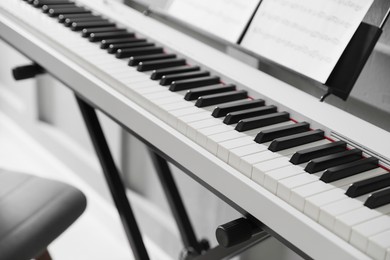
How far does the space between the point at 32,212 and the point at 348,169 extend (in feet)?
2.07

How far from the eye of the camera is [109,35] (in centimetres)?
133

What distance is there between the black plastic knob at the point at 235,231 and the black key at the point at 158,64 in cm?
45

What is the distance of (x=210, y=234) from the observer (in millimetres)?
1802

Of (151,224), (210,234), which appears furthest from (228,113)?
(151,224)

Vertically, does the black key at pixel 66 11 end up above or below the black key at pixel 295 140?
below

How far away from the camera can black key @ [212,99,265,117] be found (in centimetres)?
97

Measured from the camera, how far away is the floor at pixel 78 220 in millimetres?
2035

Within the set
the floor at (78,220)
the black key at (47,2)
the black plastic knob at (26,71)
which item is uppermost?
the black key at (47,2)

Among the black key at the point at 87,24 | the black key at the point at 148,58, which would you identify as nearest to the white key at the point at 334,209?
the black key at the point at 148,58

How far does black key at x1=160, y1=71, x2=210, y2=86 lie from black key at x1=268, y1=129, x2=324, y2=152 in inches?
12.2

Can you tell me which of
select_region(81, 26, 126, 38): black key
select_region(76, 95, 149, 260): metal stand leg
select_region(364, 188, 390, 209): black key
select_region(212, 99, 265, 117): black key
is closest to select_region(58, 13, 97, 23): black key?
select_region(81, 26, 126, 38): black key

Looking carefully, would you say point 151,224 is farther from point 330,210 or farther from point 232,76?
point 330,210

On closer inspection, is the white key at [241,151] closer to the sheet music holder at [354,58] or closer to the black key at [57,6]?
the sheet music holder at [354,58]

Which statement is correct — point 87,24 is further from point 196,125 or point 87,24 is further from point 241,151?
point 241,151
